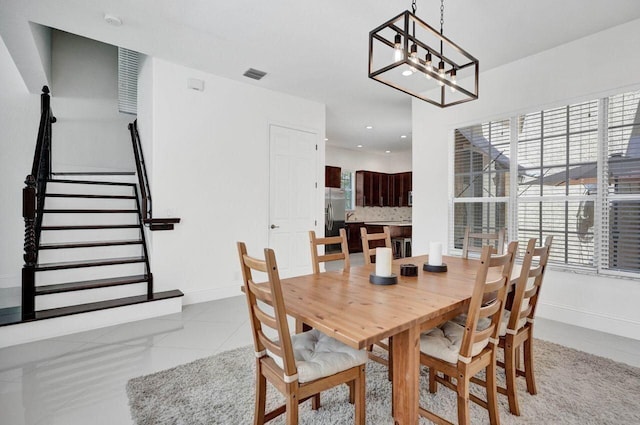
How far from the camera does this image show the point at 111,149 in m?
5.21

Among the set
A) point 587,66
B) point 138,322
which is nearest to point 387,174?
point 587,66

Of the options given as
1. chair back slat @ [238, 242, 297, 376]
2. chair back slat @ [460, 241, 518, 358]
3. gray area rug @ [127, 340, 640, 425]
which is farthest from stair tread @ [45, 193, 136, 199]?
chair back slat @ [460, 241, 518, 358]

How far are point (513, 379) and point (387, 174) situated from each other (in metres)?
7.76

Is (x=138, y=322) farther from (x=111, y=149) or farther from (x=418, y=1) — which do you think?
(x=418, y=1)

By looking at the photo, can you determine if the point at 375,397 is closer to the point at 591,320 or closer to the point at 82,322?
the point at 591,320

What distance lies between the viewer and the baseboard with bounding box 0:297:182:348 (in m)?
2.70

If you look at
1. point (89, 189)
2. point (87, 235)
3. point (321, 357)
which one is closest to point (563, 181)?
point (321, 357)

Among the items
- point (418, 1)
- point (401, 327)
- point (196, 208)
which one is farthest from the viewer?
point (196, 208)

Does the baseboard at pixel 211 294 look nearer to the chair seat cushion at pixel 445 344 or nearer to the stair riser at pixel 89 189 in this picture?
the stair riser at pixel 89 189

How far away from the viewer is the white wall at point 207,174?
374 cm

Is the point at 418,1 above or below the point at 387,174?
above

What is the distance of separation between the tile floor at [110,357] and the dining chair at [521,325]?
117 centimetres

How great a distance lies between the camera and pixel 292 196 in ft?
16.0

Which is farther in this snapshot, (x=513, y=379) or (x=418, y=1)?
(x=418, y=1)
